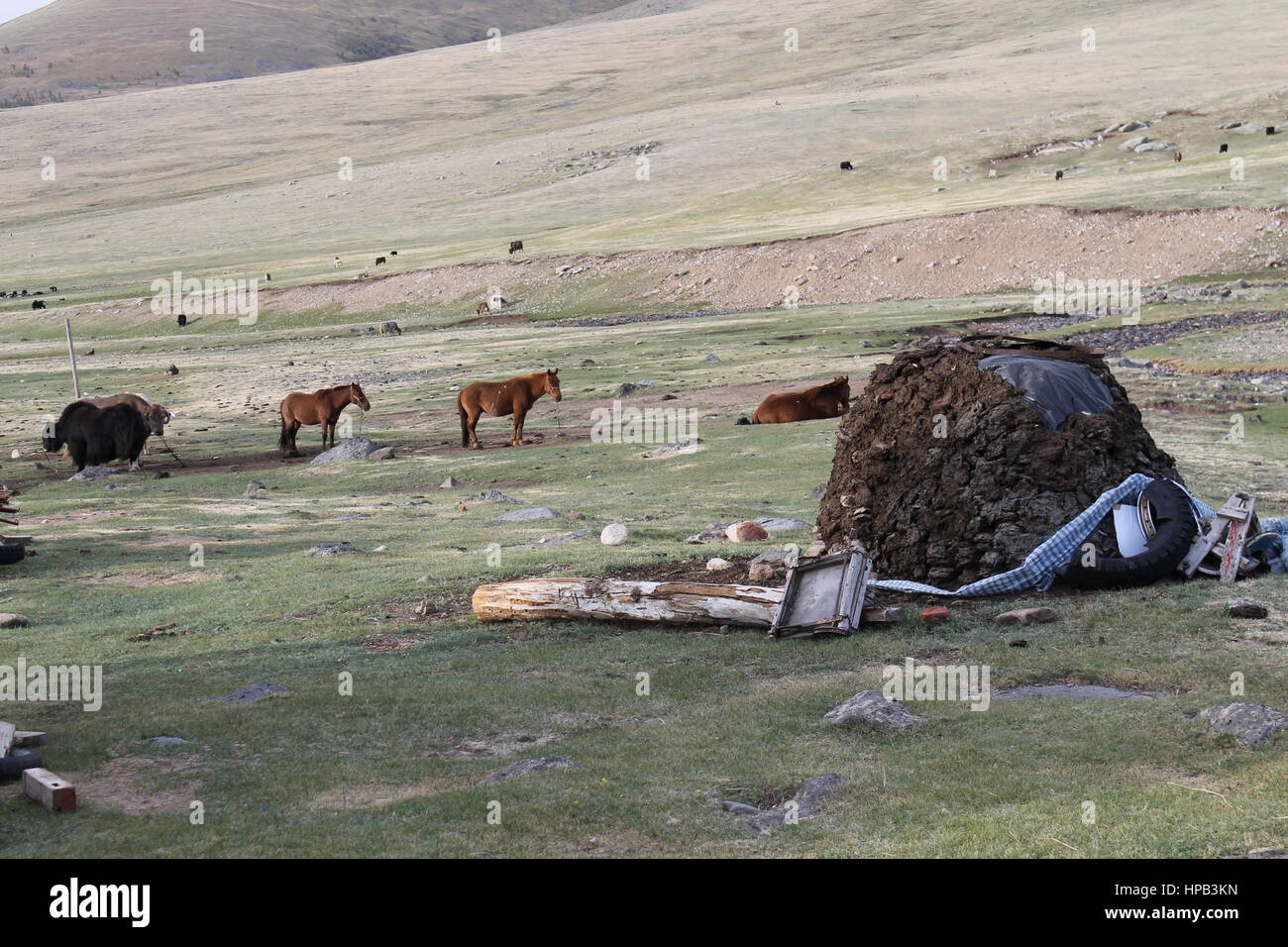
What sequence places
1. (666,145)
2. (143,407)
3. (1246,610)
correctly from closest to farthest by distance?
(1246,610)
(143,407)
(666,145)

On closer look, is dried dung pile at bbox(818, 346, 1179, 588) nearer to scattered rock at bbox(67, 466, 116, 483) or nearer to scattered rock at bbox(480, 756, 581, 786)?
scattered rock at bbox(480, 756, 581, 786)

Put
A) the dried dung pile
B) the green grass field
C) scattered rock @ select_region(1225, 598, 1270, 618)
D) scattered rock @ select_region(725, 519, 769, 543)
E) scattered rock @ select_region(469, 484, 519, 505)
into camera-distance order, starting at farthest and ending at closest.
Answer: scattered rock @ select_region(469, 484, 519, 505)
scattered rock @ select_region(725, 519, 769, 543)
the dried dung pile
scattered rock @ select_region(1225, 598, 1270, 618)
the green grass field

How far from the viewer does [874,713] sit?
35.1ft

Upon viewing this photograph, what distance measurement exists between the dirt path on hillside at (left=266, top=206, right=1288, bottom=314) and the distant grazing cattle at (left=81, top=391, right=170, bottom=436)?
31471 millimetres

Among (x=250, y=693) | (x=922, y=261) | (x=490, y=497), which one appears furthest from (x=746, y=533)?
(x=922, y=261)

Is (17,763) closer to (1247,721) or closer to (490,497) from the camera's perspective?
(1247,721)

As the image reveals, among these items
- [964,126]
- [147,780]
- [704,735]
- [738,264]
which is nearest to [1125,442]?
[704,735]

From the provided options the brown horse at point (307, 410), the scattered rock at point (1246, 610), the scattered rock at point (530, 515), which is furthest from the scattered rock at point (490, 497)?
the scattered rock at point (1246, 610)

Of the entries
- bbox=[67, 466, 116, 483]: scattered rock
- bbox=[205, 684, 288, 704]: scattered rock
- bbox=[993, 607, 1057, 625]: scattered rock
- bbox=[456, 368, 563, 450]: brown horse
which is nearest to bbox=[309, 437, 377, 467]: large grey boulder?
bbox=[456, 368, 563, 450]: brown horse

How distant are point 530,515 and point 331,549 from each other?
335 cm

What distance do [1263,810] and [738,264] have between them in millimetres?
59332

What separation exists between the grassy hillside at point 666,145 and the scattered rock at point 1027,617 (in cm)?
5094

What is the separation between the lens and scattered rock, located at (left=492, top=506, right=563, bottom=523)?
868 inches

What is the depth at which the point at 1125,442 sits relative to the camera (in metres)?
15.9
